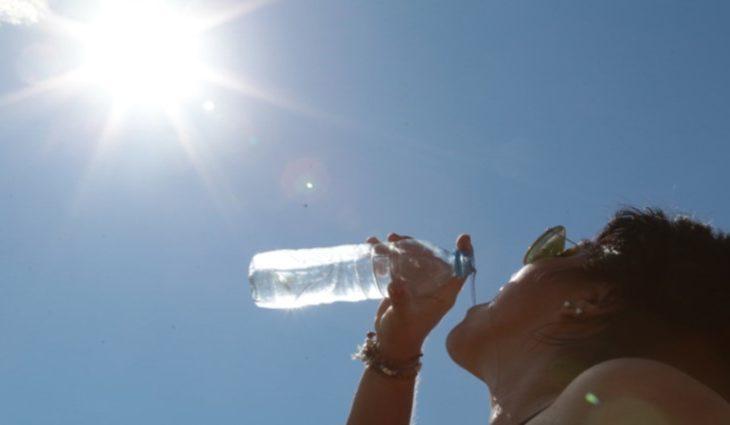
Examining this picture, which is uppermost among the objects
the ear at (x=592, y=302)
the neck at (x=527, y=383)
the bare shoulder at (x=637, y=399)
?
the ear at (x=592, y=302)

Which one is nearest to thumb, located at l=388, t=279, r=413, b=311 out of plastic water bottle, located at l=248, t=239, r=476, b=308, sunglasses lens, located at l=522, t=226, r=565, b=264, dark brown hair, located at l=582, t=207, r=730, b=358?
sunglasses lens, located at l=522, t=226, r=565, b=264

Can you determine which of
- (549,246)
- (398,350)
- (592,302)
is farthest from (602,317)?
(398,350)

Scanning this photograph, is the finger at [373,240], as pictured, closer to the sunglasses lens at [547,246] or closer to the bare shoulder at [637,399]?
the sunglasses lens at [547,246]

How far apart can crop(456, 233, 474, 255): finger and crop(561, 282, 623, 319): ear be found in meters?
1.12

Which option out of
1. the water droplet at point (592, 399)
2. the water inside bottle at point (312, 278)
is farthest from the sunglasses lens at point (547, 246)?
the water inside bottle at point (312, 278)

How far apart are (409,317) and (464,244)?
1.73 ft

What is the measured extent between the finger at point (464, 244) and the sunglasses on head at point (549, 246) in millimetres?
555

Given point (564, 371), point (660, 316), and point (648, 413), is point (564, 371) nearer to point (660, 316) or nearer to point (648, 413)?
point (660, 316)

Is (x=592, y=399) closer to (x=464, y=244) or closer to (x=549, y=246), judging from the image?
(x=549, y=246)

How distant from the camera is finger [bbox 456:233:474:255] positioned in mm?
3904

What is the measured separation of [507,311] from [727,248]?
85 centimetres

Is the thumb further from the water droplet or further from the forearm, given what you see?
the water droplet

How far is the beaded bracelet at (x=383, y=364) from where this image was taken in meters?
3.76

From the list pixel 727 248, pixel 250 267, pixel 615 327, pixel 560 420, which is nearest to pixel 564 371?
pixel 615 327
